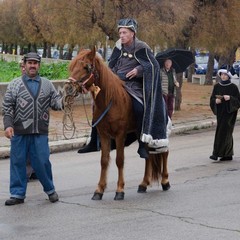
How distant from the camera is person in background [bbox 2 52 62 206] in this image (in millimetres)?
8359

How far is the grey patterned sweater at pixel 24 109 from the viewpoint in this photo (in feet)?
27.4

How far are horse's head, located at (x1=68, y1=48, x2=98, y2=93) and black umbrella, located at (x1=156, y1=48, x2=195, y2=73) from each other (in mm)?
6523

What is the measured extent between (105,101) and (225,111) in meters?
4.74

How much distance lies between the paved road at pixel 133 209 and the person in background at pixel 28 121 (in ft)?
1.26

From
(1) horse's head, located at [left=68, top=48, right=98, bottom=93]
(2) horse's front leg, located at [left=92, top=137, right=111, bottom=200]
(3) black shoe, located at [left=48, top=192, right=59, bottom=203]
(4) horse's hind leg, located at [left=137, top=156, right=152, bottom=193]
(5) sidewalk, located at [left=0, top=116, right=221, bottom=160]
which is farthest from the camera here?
(5) sidewalk, located at [left=0, top=116, right=221, bottom=160]

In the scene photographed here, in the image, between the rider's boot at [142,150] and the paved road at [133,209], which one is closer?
the paved road at [133,209]

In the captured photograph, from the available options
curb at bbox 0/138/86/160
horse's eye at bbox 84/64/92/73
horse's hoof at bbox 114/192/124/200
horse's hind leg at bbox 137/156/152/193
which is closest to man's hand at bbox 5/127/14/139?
horse's eye at bbox 84/64/92/73

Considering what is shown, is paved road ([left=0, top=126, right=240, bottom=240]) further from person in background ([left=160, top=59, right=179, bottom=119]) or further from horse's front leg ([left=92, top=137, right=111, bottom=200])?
person in background ([left=160, top=59, right=179, bottom=119])

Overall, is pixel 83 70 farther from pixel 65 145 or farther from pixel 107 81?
pixel 65 145

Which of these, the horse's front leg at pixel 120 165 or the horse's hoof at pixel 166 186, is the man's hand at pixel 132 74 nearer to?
the horse's front leg at pixel 120 165

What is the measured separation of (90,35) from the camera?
20812 millimetres

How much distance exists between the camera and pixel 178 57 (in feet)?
49.3

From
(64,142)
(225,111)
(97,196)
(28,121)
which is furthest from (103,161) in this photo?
(64,142)

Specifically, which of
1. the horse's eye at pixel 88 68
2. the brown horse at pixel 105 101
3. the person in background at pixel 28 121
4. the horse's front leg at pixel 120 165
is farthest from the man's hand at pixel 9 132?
the horse's front leg at pixel 120 165
